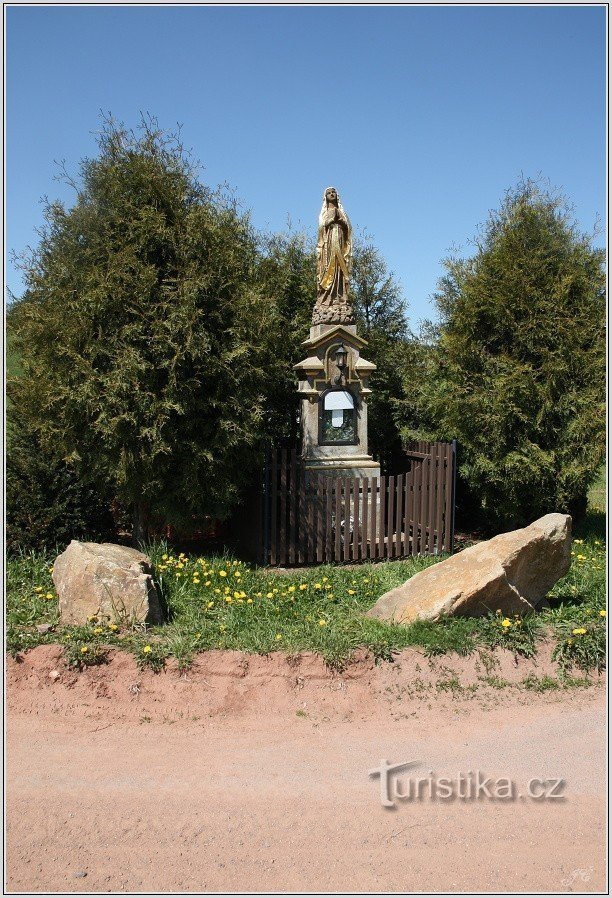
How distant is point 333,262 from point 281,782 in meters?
7.53

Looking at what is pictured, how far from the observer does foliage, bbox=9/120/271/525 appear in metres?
7.85

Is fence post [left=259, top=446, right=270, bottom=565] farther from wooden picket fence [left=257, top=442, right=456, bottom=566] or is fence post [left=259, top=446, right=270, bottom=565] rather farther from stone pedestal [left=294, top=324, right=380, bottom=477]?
stone pedestal [left=294, top=324, right=380, bottom=477]

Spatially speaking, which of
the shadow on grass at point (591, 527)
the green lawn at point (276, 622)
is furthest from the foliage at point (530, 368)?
the green lawn at point (276, 622)

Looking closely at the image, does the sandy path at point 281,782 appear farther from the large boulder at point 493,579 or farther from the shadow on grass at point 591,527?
the shadow on grass at point 591,527

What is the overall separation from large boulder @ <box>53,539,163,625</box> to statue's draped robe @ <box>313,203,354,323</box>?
537 centimetres

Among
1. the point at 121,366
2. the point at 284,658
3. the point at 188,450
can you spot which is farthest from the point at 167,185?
the point at 284,658

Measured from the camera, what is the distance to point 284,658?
587cm

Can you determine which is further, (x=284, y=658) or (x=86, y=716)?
(x=284, y=658)

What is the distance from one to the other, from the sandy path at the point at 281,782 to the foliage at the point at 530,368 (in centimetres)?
→ 515

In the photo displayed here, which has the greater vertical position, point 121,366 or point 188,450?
point 121,366

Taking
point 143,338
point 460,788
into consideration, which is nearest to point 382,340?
point 143,338

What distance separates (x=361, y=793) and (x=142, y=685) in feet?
6.94

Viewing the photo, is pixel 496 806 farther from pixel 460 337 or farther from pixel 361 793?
pixel 460 337

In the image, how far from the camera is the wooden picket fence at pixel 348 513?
9.18 metres
